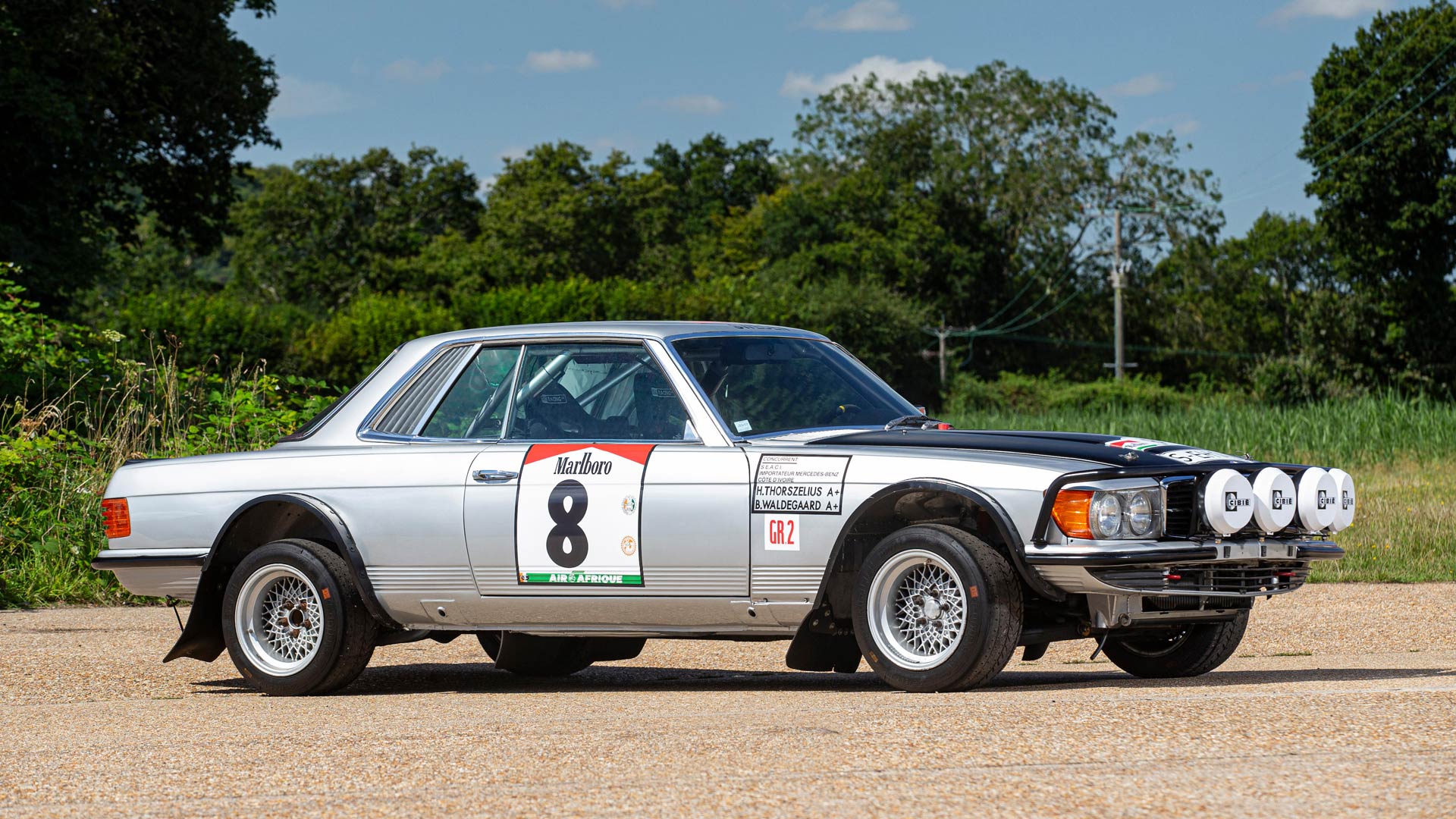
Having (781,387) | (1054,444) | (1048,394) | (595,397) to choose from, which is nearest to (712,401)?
(781,387)

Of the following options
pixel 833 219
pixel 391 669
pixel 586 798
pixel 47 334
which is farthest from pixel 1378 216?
pixel 586 798

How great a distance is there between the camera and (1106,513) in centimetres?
610

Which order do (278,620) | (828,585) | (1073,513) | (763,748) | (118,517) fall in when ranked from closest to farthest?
(763,748)
(1073,513)
(828,585)
(278,620)
(118,517)

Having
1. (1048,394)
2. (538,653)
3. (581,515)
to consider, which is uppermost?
(1048,394)

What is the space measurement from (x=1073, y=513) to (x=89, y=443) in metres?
9.96

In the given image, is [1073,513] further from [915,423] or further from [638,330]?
[638,330]

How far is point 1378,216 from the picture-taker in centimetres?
5425

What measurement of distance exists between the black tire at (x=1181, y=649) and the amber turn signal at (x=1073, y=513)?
4.16ft

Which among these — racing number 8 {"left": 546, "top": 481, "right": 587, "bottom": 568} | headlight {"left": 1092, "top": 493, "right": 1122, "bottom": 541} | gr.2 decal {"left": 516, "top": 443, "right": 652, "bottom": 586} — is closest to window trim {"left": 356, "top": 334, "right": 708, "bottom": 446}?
gr.2 decal {"left": 516, "top": 443, "right": 652, "bottom": 586}

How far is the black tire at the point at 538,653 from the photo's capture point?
8086mm

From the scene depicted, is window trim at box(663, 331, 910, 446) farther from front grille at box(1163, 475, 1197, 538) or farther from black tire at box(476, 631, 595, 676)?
black tire at box(476, 631, 595, 676)

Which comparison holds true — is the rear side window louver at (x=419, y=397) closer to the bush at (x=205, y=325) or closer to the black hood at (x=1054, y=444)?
the black hood at (x=1054, y=444)

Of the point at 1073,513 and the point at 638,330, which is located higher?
the point at 638,330

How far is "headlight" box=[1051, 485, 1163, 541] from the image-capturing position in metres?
6.07
